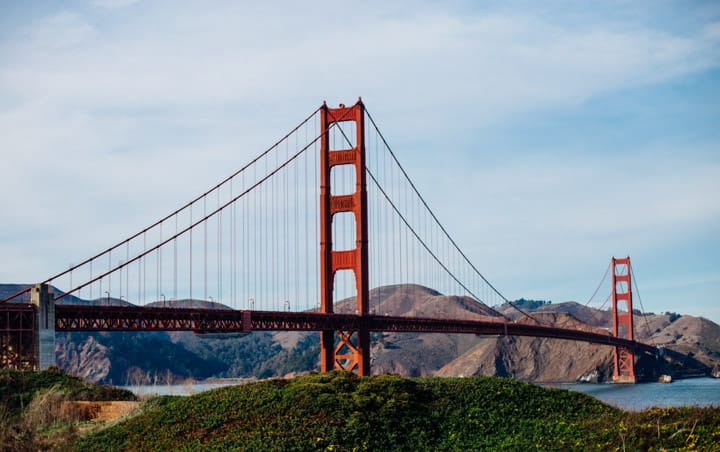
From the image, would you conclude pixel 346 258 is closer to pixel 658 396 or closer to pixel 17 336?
pixel 17 336

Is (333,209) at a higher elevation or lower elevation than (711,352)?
higher

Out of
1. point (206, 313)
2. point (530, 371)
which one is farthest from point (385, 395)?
point (530, 371)

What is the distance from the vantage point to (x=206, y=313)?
54.7 m

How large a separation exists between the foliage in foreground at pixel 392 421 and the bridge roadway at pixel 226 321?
2095 centimetres

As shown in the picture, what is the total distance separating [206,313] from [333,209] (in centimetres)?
1739

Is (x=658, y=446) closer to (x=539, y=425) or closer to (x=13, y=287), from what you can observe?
(x=539, y=425)

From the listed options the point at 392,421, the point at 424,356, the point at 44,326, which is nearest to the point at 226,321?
the point at 44,326

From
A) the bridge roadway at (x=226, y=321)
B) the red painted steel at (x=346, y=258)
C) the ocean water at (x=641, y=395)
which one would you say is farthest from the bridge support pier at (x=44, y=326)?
the red painted steel at (x=346, y=258)

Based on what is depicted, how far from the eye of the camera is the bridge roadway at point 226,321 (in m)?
48.3

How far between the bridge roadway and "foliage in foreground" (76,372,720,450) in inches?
825

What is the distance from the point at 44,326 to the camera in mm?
45469

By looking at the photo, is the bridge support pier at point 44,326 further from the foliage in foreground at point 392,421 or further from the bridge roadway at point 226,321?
the foliage in foreground at point 392,421

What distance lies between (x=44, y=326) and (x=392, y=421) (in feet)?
85.8

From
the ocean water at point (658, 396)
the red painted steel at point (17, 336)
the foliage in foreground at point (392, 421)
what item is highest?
the red painted steel at point (17, 336)
